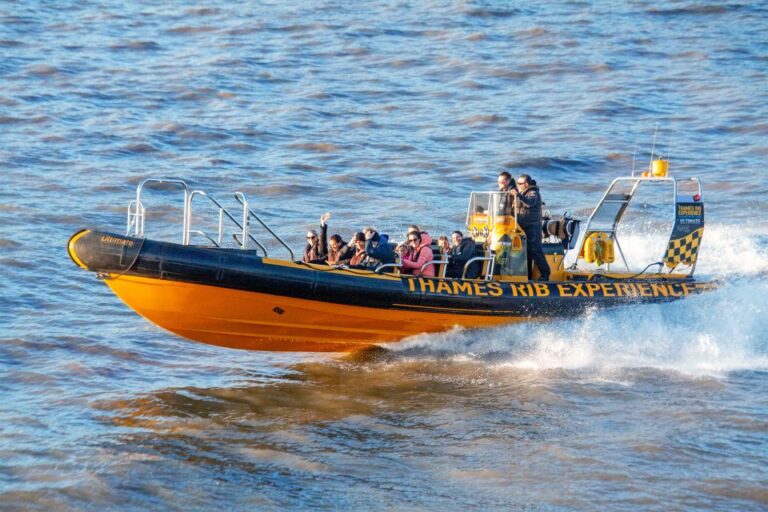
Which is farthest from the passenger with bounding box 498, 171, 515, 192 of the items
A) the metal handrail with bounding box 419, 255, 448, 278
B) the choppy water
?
the choppy water

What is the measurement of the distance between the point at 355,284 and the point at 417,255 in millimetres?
989

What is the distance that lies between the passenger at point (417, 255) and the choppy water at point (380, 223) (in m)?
0.69

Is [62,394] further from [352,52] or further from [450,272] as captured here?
[352,52]

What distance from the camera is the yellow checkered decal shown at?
1062 cm

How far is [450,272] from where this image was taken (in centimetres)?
1003

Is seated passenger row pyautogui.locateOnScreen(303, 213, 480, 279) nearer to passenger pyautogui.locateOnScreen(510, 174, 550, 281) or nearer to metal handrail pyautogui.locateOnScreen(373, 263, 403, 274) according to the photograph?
metal handrail pyautogui.locateOnScreen(373, 263, 403, 274)

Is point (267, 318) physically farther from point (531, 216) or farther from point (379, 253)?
point (531, 216)

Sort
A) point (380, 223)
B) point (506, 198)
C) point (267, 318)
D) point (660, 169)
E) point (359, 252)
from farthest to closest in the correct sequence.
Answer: point (380, 223) → point (660, 169) → point (506, 198) → point (359, 252) → point (267, 318)

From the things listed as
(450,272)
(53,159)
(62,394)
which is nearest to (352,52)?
(53,159)

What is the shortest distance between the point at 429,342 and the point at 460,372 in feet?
1.51

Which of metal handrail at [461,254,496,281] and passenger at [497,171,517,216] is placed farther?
passenger at [497,171,517,216]

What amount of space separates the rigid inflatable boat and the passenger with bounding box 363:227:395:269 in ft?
0.46

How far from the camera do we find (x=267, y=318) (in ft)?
29.7

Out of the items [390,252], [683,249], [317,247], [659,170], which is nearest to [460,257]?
[390,252]
